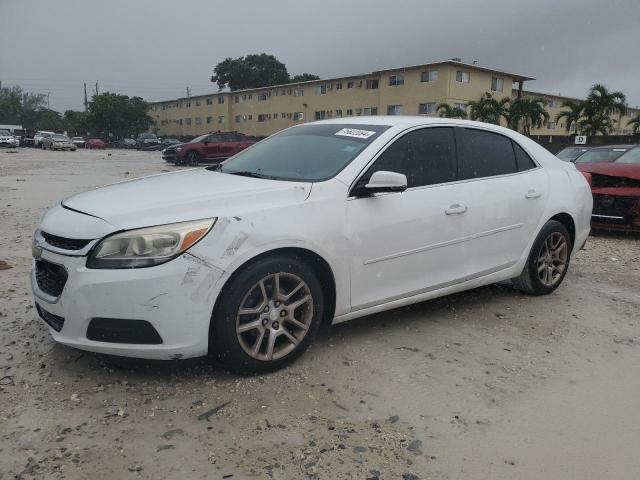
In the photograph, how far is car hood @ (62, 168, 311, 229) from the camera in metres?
2.94

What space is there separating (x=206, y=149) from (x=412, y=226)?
2139 centimetres

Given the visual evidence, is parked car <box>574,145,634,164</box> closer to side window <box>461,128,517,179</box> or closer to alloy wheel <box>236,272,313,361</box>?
side window <box>461,128,517,179</box>

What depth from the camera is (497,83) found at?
142ft

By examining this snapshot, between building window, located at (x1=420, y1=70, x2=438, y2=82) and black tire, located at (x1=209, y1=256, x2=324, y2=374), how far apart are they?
39.5m

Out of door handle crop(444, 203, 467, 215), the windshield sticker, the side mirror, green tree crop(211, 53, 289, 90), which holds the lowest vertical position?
door handle crop(444, 203, 467, 215)

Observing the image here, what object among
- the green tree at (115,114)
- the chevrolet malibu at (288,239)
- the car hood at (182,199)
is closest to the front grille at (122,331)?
the chevrolet malibu at (288,239)

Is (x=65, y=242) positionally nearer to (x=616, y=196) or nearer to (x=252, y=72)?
(x=616, y=196)

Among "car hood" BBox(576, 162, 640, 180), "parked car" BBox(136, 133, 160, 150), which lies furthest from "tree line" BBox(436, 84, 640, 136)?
"parked car" BBox(136, 133, 160, 150)

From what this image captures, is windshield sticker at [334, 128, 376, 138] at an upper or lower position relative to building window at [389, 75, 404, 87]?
lower

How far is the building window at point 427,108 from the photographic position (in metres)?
40.6

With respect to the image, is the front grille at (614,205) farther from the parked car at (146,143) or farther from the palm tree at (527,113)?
the parked car at (146,143)

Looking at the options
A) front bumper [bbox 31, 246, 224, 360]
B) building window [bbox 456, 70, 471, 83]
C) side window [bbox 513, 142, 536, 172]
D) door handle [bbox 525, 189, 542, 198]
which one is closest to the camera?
front bumper [bbox 31, 246, 224, 360]

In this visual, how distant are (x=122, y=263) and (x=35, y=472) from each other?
100 cm

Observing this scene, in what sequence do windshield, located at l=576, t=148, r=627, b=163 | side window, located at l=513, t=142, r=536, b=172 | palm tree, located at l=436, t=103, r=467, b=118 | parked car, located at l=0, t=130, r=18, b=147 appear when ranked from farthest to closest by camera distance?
parked car, located at l=0, t=130, r=18, b=147, palm tree, located at l=436, t=103, r=467, b=118, windshield, located at l=576, t=148, r=627, b=163, side window, located at l=513, t=142, r=536, b=172
